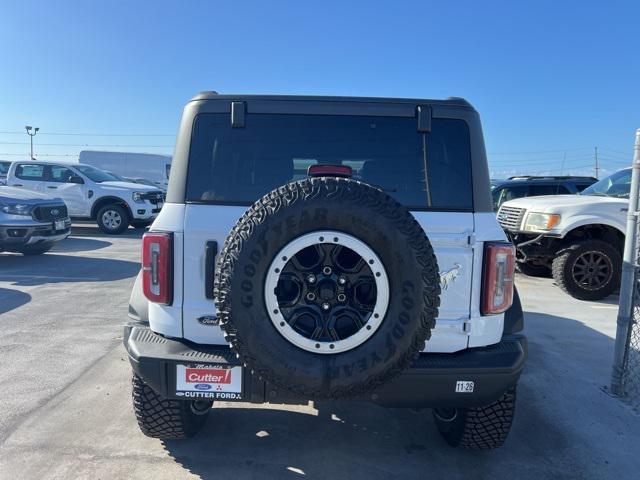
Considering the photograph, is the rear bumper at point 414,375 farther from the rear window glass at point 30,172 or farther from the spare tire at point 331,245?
the rear window glass at point 30,172

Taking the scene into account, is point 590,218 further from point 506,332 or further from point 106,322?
point 106,322

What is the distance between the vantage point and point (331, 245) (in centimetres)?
204

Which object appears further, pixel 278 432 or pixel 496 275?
pixel 278 432

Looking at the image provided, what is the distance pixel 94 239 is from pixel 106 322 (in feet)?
25.0

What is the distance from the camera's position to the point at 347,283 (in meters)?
2.06

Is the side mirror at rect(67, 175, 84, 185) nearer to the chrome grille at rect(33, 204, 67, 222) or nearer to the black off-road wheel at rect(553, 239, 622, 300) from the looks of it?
the chrome grille at rect(33, 204, 67, 222)

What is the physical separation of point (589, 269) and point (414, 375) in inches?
228

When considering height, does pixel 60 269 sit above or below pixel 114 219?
below

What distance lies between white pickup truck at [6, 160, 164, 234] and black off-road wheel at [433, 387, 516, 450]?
1169 centimetres

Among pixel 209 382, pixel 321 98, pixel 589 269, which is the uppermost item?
pixel 321 98

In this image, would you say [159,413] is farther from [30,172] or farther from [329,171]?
[30,172]

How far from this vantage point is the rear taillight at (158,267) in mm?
2346

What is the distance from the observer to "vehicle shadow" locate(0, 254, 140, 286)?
716 cm

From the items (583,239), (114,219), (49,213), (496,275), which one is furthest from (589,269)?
(114,219)
